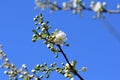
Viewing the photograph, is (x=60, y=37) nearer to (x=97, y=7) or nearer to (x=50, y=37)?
(x=50, y=37)

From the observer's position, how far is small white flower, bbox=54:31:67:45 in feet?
19.1

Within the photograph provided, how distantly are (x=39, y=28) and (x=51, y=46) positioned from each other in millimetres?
436

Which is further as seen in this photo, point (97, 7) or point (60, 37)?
point (60, 37)

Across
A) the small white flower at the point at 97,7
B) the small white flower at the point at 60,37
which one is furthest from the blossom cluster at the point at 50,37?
the small white flower at the point at 97,7

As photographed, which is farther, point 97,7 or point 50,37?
point 50,37

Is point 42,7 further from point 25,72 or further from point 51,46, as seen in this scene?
point 25,72

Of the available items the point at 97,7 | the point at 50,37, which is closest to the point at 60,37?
the point at 50,37

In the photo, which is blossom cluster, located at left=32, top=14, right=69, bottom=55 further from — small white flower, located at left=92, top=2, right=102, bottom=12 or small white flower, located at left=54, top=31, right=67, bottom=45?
small white flower, located at left=92, top=2, right=102, bottom=12

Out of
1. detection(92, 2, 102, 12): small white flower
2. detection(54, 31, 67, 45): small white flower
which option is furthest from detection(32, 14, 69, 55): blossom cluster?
detection(92, 2, 102, 12): small white flower

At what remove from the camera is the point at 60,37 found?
5.93 meters

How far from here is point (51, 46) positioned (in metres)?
5.93

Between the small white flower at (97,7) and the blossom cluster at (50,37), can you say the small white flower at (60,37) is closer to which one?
the blossom cluster at (50,37)

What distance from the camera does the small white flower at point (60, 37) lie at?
582 cm

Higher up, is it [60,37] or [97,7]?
[60,37]
